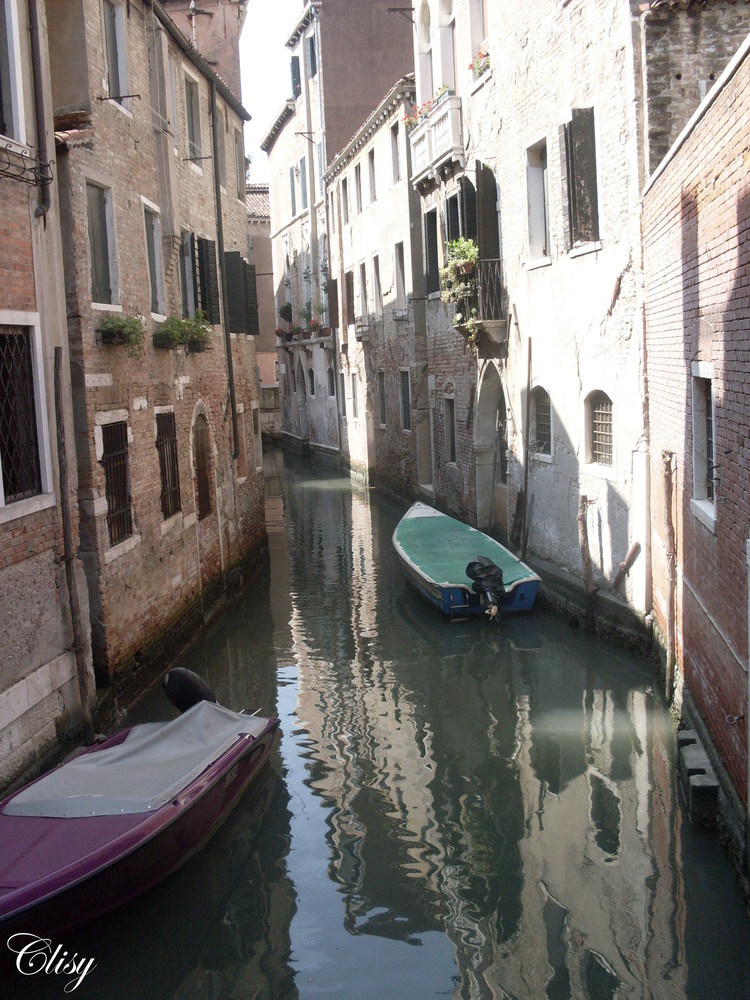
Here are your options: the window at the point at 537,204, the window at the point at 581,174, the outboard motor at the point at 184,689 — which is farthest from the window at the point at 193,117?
the outboard motor at the point at 184,689

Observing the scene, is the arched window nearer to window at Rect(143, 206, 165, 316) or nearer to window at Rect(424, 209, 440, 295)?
window at Rect(143, 206, 165, 316)

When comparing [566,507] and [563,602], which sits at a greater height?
[566,507]

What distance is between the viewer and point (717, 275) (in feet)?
21.6

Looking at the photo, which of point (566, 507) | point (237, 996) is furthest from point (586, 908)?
point (566, 507)

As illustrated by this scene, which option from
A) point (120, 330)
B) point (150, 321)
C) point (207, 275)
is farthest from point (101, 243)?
point (207, 275)

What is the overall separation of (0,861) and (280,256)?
33.3 m

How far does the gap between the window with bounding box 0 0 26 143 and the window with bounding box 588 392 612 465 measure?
6.57 m

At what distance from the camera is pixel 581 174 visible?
1095cm

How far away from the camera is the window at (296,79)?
3139 centimetres

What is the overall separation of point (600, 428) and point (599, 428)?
24 millimetres

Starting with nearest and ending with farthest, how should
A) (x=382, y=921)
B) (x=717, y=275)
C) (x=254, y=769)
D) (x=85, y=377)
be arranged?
(x=382, y=921)
(x=717, y=275)
(x=254, y=769)
(x=85, y=377)

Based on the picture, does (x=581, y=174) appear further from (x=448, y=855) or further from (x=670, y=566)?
(x=448, y=855)

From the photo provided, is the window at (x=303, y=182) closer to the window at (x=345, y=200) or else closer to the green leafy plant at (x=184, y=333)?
the window at (x=345, y=200)

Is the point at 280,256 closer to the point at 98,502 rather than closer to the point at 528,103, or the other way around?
the point at 528,103
